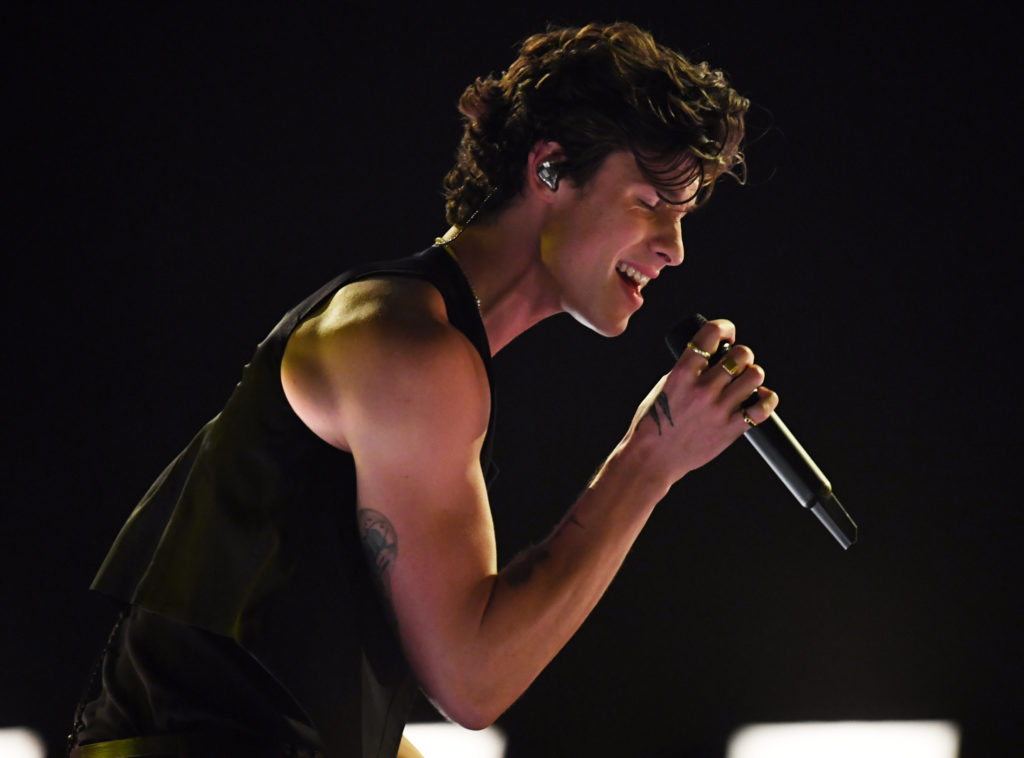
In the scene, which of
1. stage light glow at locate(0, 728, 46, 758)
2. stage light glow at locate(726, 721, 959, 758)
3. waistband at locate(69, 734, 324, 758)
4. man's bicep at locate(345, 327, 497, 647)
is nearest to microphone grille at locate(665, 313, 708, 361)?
Answer: man's bicep at locate(345, 327, 497, 647)

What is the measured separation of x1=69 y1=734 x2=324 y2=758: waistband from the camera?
970 mm

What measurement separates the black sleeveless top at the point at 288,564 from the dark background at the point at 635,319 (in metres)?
1.55

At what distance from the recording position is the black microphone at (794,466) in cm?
Result: 133

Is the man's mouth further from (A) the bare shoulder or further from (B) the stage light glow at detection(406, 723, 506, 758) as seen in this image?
(B) the stage light glow at detection(406, 723, 506, 758)

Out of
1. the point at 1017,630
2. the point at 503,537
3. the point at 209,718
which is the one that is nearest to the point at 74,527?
the point at 503,537

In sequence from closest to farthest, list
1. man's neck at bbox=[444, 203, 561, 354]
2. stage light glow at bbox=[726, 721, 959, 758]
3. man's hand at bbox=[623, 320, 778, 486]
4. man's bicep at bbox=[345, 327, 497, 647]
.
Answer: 1. man's bicep at bbox=[345, 327, 497, 647]
2. man's hand at bbox=[623, 320, 778, 486]
3. man's neck at bbox=[444, 203, 561, 354]
4. stage light glow at bbox=[726, 721, 959, 758]

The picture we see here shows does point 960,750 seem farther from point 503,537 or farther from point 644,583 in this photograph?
point 503,537

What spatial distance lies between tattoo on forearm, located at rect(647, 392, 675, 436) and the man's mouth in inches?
7.6

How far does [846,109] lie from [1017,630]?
117 cm

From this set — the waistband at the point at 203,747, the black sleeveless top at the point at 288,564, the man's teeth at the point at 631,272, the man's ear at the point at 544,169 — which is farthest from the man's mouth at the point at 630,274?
the waistband at the point at 203,747

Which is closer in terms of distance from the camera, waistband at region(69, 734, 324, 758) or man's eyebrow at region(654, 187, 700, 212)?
waistband at region(69, 734, 324, 758)

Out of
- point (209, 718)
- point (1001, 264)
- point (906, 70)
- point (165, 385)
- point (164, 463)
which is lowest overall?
point (209, 718)

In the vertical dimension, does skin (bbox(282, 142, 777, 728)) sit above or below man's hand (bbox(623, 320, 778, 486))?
below

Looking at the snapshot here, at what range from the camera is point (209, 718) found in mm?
986
